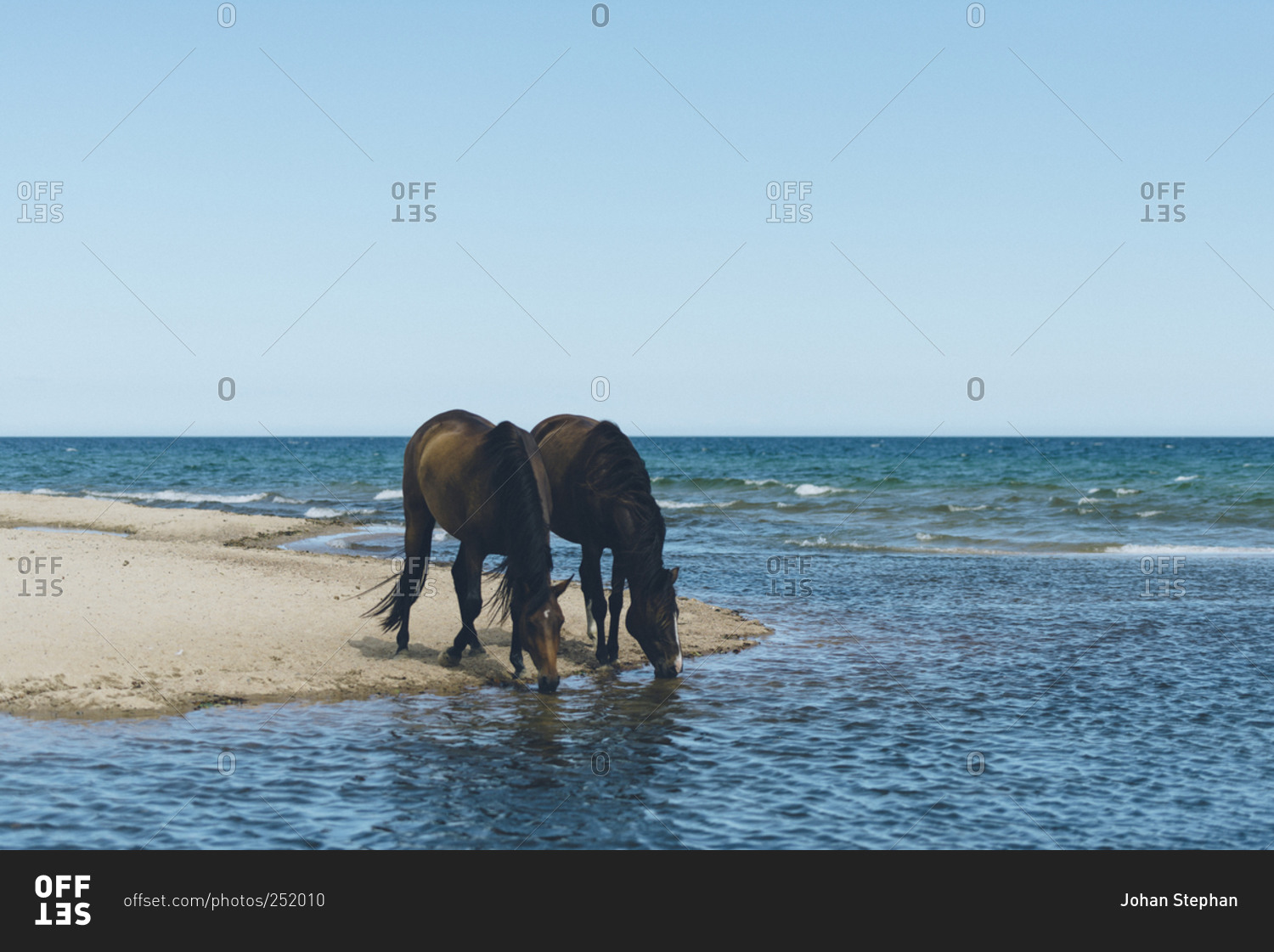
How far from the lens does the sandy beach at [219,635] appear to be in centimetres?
997

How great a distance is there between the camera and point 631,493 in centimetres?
1124

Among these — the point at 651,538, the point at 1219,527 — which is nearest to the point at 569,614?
the point at 651,538

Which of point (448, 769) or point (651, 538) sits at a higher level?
point (651, 538)

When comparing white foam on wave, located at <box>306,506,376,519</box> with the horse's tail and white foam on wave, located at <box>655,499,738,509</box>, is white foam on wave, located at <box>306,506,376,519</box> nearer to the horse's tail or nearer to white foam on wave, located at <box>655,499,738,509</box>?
white foam on wave, located at <box>655,499,738,509</box>

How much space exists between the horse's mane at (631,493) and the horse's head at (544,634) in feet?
3.64

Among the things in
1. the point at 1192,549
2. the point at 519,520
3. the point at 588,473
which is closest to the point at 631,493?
the point at 588,473

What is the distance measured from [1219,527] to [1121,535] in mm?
4448

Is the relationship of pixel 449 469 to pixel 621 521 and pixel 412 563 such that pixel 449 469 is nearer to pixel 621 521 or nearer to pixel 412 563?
pixel 412 563

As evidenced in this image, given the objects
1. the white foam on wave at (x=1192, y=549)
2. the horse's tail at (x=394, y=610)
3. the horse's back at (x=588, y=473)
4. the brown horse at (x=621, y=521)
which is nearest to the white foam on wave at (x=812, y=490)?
the white foam on wave at (x=1192, y=549)

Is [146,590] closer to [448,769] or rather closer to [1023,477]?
[448,769]

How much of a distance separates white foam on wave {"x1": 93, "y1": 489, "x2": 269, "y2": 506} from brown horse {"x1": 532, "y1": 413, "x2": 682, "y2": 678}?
3539 cm

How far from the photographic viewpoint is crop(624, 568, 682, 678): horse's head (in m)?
11.2

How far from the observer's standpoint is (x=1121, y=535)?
31.5m

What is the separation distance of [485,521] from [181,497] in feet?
136
